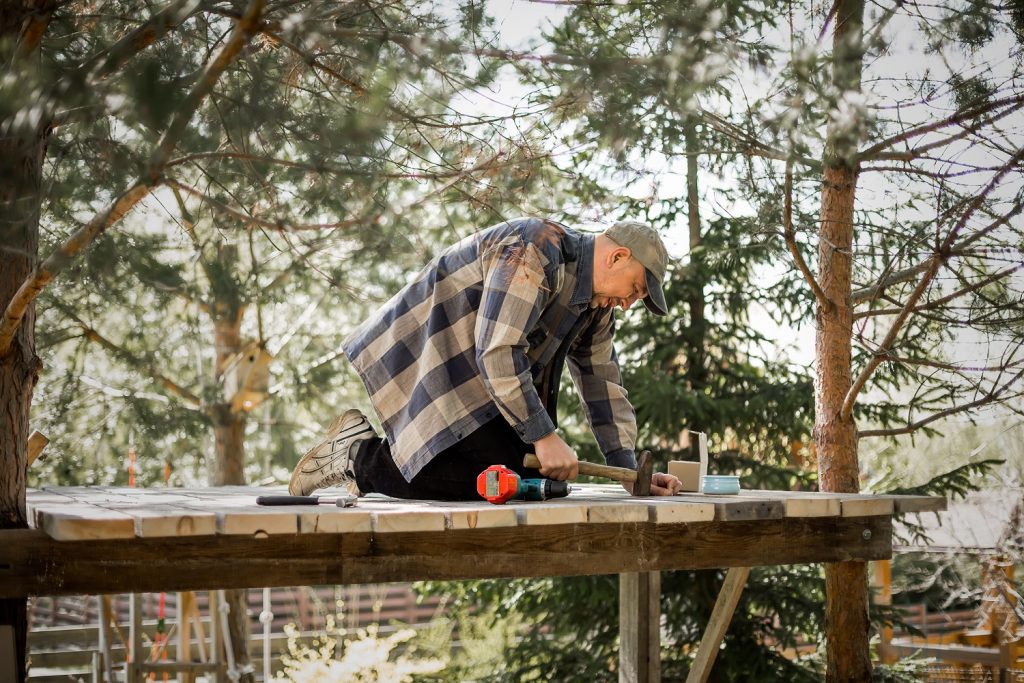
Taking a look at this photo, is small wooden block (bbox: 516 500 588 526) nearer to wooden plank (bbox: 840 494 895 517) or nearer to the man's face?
the man's face

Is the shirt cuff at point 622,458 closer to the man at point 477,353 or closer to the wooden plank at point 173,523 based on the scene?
the man at point 477,353

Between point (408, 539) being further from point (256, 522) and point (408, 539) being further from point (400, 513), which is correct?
point (256, 522)

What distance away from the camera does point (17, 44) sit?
2438mm

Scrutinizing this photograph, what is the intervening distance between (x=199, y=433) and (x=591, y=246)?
5042 mm

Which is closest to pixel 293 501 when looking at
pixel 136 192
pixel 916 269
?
pixel 136 192

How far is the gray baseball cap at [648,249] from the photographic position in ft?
10.5

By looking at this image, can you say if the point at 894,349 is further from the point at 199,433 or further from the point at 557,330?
the point at 199,433

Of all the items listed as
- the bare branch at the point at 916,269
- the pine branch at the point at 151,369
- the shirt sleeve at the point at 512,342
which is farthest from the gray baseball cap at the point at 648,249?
the pine branch at the point at 151,369

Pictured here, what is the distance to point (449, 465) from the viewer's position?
3275 mm

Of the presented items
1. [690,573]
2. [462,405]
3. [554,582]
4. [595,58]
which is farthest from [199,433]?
[595,58]

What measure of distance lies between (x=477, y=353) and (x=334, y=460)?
73 centimetres

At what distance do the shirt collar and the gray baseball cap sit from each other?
0.09 m

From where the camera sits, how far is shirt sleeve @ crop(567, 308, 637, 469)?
376 centimetres

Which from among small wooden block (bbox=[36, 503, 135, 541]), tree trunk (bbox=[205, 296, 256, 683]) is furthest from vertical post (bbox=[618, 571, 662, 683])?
tree trunk (bbox=[205, 296, 256, 683])
